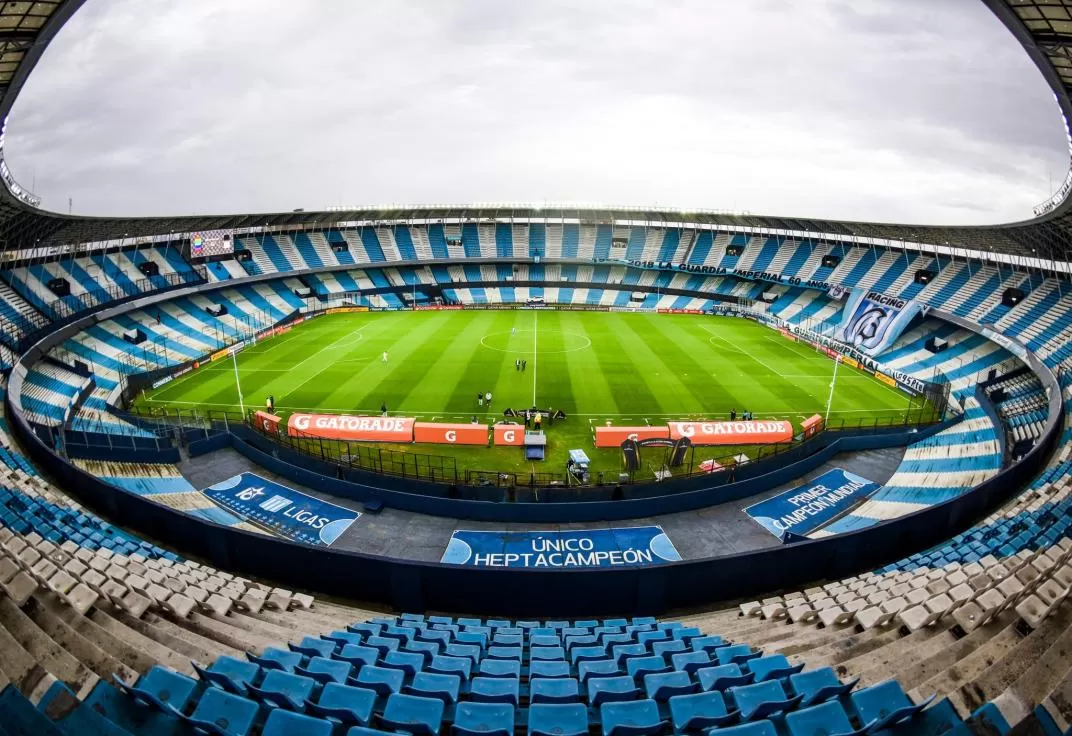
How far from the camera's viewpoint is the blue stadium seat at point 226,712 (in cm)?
621

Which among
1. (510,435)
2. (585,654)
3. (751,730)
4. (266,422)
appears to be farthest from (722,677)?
(266,422)

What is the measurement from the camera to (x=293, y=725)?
6.14 meters

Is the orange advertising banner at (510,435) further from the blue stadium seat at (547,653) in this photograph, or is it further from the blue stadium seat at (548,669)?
the blue stadium seat at (548,669)

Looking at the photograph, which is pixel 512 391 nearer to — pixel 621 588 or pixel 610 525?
pixel 610 525

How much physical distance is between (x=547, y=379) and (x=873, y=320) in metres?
31.7

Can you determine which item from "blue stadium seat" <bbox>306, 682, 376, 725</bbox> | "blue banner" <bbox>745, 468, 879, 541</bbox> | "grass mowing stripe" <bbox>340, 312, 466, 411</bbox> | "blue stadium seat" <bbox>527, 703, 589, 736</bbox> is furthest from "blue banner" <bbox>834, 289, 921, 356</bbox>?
"blue stadium seat" <bbox>306, 682, 376, 725</bbox>

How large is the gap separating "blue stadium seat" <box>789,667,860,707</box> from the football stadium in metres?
0.04

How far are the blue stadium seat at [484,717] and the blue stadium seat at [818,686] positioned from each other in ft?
12.1

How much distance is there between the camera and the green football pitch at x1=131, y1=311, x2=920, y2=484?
35344 mm

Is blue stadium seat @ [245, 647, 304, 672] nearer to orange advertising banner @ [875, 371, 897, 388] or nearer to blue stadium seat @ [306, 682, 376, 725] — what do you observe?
blue stadium seat @ [306, 682, 376, 725]

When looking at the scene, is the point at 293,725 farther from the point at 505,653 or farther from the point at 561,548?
the point at 561,548

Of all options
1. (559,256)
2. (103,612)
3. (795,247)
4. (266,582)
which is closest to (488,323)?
(559,256)

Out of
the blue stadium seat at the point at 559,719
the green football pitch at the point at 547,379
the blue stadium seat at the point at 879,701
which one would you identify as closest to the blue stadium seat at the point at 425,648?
the blue stadium seat at the point at 559,719

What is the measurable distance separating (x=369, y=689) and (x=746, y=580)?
1207 cm
